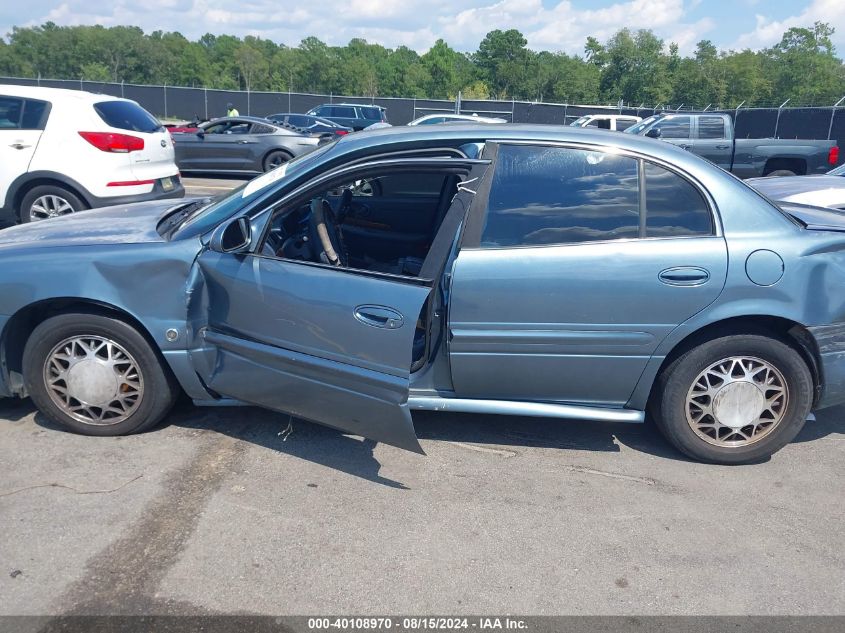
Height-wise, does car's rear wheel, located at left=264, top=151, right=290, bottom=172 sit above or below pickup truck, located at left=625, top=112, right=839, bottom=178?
below

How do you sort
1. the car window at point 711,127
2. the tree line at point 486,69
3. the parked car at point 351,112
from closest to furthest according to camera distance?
the car window at point 711,127 → the parked car at point 351,112 → the tree line at point 486,69

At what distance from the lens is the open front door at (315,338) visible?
11.1 ft

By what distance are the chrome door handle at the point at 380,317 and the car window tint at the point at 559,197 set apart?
0.62 meters

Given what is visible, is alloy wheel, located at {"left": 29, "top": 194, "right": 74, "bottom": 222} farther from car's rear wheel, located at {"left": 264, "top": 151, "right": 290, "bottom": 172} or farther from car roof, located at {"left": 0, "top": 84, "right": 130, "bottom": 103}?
car's rear wheel, located at {"left": 264, "top": 151, "right": 290, "bottom": 172}

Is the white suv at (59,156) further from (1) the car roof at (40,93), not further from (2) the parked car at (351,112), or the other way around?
(2) the parked car at (351,112)

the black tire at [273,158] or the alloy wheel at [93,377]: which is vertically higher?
the black tire at [273,158]

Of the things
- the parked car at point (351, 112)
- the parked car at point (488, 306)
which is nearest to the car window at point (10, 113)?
the parked car at point (488, 306)

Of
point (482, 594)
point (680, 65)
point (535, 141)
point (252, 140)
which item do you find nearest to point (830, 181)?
point (535, 141)

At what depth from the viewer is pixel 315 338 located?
3.51 m

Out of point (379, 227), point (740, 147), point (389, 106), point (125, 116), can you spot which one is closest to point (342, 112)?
point (389, 106)

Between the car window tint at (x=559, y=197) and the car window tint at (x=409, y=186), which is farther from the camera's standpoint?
the car window tint at (x=409, y=186)

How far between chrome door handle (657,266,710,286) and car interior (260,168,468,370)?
3.63 ft

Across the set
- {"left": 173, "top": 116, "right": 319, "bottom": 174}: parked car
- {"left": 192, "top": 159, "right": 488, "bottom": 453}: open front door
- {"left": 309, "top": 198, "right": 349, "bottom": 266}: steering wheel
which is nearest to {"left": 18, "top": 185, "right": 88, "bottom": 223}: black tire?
{"left": 309, "top": 198, "right": 349, "bottom": 266}: steering wheel

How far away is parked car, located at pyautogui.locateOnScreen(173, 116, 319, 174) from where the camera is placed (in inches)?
627
